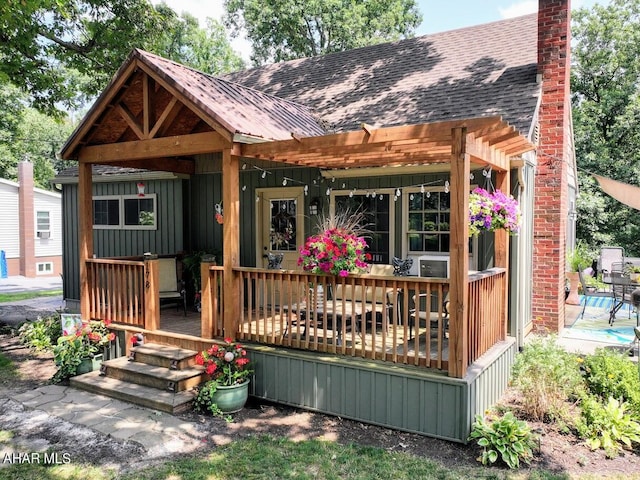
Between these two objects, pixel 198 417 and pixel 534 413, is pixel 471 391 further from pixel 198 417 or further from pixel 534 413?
pixel 198 417

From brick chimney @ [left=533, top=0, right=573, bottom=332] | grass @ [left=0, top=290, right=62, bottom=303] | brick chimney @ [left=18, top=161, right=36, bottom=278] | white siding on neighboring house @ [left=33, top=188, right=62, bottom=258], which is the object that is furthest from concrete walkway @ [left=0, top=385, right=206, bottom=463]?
white siding on neighboring house @ [left=33, top=188, right=62, bottom=258]

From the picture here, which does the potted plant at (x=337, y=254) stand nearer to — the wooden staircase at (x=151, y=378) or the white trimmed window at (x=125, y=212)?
the wooden staircase at (x=151, y=378)

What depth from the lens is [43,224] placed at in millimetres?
24000

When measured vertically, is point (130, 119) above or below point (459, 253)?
above

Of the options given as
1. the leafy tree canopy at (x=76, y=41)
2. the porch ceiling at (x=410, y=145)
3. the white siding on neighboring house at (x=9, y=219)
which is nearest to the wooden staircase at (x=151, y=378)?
the porch ceiling at (x=410, y=145)

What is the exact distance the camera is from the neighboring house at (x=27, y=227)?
22.6 meters

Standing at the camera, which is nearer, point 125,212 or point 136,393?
point 136,393

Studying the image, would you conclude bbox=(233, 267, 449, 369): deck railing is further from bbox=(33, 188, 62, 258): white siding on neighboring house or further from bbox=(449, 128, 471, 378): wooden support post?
bbox=(33, 188, 62, 258): white siding on neighboring house

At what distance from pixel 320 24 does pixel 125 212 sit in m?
15.8

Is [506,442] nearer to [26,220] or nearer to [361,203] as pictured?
[361,203]

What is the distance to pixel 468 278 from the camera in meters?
4.81

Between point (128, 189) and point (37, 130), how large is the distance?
2907 centimetres

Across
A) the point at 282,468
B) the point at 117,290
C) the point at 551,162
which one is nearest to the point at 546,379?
the point at 282,468

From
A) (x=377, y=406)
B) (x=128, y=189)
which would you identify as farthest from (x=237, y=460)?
(x=128, y=189)
